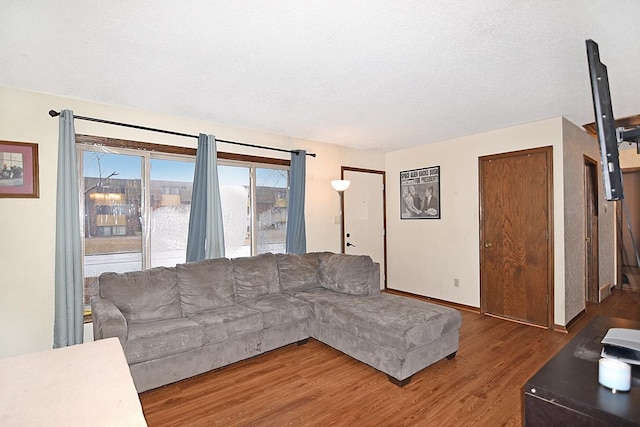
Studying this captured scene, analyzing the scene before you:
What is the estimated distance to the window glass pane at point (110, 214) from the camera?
3.19 metres

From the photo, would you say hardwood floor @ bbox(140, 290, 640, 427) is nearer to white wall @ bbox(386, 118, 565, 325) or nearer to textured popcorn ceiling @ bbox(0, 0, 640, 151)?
white wall @ bbox(386, 118, 565, 325)

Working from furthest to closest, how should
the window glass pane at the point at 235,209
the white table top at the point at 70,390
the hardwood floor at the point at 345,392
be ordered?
the window glass pane at the point at 235,209 → the hardwood floor at the point at 345,392 → the white table top at the point at 70,390

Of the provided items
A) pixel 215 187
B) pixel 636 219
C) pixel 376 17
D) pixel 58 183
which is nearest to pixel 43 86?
pixel 58 183

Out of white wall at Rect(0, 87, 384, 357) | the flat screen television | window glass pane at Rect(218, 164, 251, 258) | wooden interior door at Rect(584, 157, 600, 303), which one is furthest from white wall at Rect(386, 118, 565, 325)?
white wall at Rect(0, 87, 384, 357)

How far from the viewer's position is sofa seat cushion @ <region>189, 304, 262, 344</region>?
2797 millimetres

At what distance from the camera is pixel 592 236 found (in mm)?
4785

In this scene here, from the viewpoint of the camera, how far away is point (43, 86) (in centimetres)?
273

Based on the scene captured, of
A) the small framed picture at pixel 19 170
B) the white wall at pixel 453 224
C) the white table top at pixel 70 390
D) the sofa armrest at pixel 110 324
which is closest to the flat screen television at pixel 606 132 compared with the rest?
the white table top at pixel 70 390

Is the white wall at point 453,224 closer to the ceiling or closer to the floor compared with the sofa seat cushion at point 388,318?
closer to the ceiling

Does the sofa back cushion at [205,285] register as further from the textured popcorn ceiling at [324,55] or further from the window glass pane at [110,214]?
the textured popcorn ceiling at [324,55]

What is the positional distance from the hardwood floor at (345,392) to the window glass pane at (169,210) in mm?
1439

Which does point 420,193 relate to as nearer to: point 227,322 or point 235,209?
point 235,209

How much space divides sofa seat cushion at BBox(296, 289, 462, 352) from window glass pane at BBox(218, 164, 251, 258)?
125cm

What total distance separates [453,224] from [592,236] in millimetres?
2081
